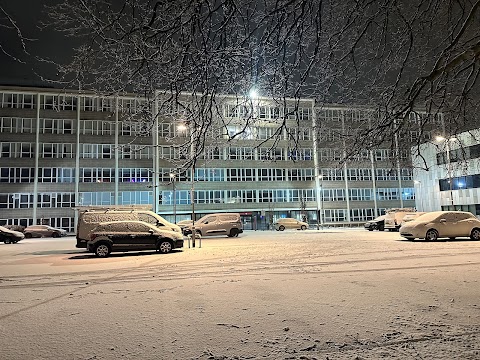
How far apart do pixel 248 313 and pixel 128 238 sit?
1204 cm

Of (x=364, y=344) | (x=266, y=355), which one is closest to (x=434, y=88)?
(x=364, y=344)

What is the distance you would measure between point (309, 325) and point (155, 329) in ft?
7.21

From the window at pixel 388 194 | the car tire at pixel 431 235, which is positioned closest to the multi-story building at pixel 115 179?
the window at pixel 388 194

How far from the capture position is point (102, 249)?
55.4 ft

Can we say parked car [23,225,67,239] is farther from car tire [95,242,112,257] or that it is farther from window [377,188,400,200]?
Result: window [377,188,400,200]

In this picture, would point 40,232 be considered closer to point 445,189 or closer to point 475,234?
point 475,234

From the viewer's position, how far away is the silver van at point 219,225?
31.4 m

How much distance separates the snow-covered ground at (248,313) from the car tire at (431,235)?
31.7 ft

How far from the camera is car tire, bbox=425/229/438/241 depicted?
68.5 feet

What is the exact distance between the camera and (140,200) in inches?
2338

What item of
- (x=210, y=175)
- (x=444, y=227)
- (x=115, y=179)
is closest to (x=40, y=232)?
(x=115, y=179)

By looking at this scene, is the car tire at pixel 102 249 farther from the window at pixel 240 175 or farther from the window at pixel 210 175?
the window at pixel 240 175

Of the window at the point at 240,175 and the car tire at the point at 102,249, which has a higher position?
the window at the point at 240,175

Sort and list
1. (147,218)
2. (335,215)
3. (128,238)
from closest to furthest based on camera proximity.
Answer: (128,238) → (147,218) → (335,215)
